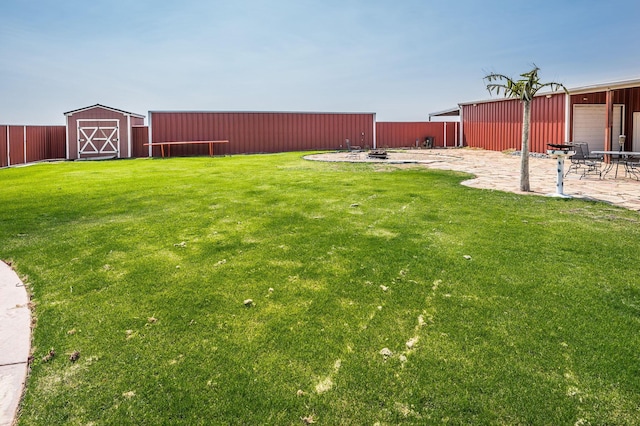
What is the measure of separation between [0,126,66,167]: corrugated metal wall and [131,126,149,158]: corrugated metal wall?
3.45 metres

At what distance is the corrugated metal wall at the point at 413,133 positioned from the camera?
89.8 ft

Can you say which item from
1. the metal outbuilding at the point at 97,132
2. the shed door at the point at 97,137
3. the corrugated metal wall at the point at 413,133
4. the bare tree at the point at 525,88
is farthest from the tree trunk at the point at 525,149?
the shed door at the point at 97,137

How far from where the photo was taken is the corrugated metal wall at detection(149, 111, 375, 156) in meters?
24.1

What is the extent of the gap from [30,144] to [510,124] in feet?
75.0

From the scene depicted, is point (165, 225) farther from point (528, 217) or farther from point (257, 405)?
point (528, 217)

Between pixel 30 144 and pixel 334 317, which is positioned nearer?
pixel 334 317

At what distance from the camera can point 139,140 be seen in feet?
79.1

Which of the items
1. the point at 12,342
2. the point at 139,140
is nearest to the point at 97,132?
the point at 139,140

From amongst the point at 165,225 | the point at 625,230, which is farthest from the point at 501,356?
the point at 165,225

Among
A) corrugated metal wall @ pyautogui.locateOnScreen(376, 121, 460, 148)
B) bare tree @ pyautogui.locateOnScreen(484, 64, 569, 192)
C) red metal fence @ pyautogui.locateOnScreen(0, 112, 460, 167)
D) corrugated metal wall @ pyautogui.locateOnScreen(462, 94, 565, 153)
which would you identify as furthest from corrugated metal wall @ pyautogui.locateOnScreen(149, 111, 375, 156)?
bare tree @ pyautogui.locateOnScreen(484, 64, 569, 192)

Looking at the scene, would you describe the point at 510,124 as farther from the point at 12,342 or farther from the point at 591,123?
the point at 12,342

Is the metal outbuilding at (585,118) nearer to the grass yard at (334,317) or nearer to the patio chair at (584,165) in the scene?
the patio chair at (584,165)

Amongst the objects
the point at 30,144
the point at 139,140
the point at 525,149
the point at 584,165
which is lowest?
the point at 584,165

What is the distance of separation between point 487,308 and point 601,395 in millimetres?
1095
